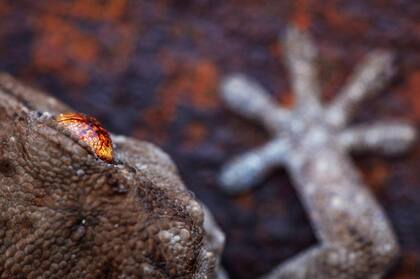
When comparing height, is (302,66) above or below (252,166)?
above

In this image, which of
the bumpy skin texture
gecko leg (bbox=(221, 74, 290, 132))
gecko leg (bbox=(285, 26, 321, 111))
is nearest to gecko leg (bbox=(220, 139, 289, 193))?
gecko leg (bbox=(221, 74, 290, 132))

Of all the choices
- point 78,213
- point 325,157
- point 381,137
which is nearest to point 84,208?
point 78,213

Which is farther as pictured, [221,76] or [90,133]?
[221,76]

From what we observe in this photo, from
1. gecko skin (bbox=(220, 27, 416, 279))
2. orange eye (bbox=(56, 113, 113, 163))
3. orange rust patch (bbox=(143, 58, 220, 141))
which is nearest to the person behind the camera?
orange eye (bbox=(56, 113, 113, 163))

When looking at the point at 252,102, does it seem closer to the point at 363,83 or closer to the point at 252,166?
the point at 252,166

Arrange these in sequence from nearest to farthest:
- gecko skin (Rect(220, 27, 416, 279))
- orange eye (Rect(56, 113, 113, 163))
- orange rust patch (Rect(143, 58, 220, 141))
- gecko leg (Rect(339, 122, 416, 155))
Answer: orange eye (Rect(56, 113, 113, 163)), gecko skin (Rect(220, 27, 416, 279)), gecko leg (Rect(339, 122, 416, 155)), orange rust patch (Rect(143, 58, 220, 141))

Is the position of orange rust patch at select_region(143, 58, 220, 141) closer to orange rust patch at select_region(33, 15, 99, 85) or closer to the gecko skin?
the gecko skin
